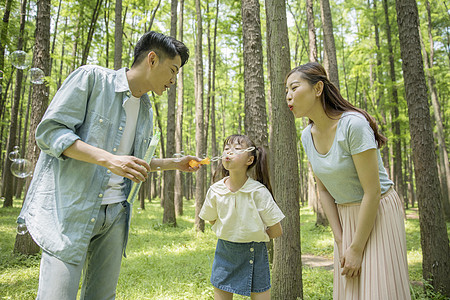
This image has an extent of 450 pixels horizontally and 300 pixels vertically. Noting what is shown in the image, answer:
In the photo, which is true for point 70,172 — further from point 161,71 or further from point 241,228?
point 241,228

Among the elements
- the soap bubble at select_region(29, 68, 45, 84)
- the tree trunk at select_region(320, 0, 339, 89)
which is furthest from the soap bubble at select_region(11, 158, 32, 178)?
the tree trunk at select_region(320, 0, 339, 89)

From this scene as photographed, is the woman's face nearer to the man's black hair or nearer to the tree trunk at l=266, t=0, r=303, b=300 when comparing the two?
the man's black hair

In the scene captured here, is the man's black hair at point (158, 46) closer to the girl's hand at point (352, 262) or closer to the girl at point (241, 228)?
the girl at point (241, 228)

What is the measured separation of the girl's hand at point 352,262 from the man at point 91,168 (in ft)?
4.01

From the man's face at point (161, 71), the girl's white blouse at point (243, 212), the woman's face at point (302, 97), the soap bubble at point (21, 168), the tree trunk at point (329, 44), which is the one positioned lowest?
the girl's white blouse at point (243, 212)

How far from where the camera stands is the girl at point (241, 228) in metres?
2.34

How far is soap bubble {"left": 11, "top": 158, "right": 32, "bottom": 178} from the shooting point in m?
4.73

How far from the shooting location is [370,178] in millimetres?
1638

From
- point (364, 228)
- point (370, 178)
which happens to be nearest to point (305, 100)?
point (370, 178)

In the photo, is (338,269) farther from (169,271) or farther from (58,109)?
(169,271)

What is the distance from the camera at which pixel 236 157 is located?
254 cm

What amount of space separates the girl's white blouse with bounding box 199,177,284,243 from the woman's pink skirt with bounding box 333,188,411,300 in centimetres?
68

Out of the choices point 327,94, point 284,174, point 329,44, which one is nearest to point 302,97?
point 327,94

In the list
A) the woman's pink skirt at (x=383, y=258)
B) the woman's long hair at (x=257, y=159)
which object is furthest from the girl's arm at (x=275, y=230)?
the woman's pink skirt at (x=383, y=258)
